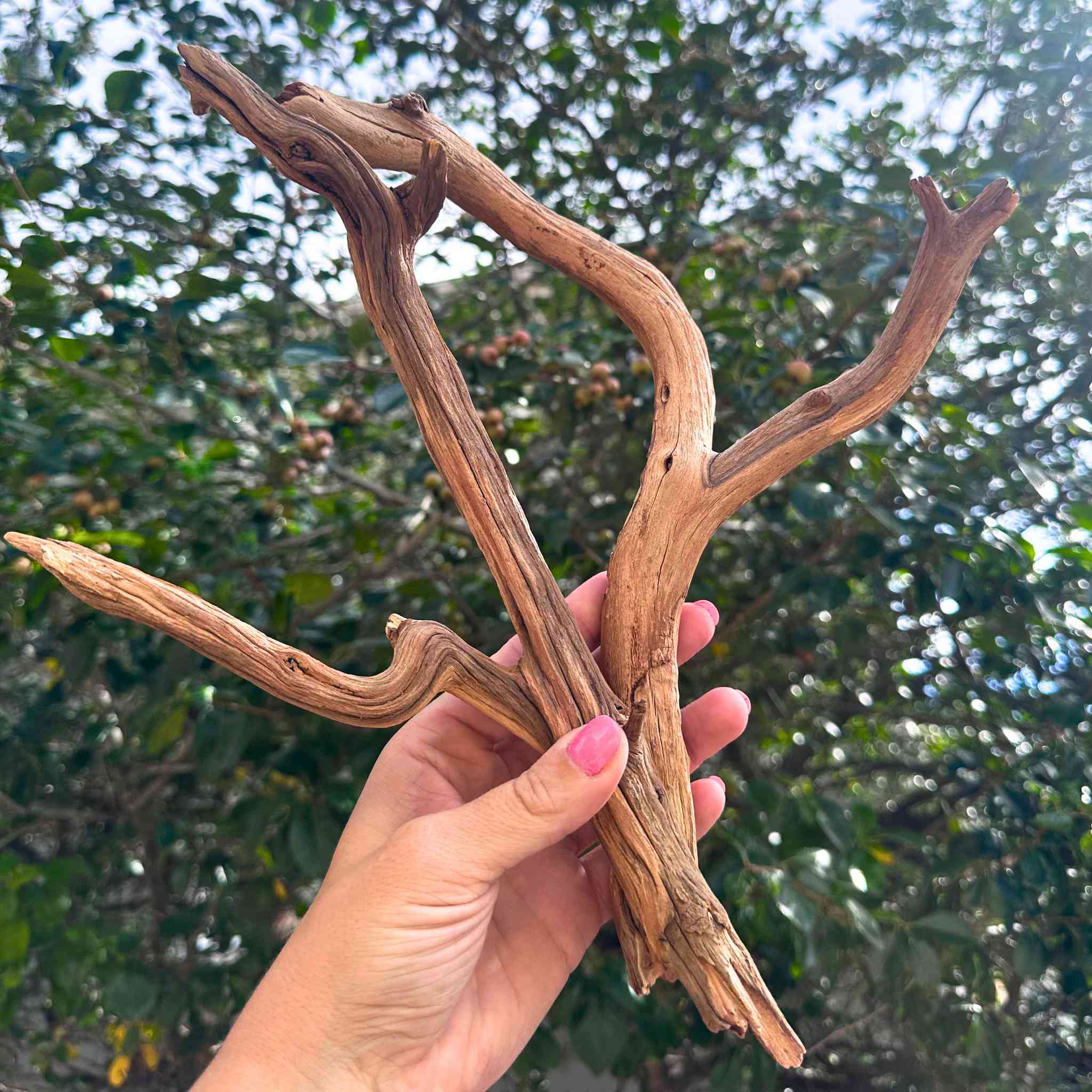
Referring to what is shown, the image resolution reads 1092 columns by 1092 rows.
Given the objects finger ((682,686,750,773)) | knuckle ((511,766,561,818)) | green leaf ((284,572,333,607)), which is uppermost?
green leaf ((284,572,333,607))

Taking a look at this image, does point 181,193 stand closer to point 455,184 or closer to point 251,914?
point 455,184

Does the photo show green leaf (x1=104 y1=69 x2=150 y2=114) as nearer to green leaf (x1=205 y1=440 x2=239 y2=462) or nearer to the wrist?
green leaf (x1=205 y1=440 x2=239 y2=462)

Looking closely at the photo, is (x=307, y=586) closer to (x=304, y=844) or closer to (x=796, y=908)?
(x=304, y=844)

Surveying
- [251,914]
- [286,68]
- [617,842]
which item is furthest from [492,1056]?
[286,68]

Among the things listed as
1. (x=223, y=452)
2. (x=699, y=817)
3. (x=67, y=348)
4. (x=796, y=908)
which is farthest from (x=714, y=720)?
(x=67, y=348)

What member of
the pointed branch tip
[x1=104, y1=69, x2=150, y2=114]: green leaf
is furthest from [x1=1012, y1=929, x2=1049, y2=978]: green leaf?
[x1=104, y1=69, x2=150, y2=114]: green leaf
